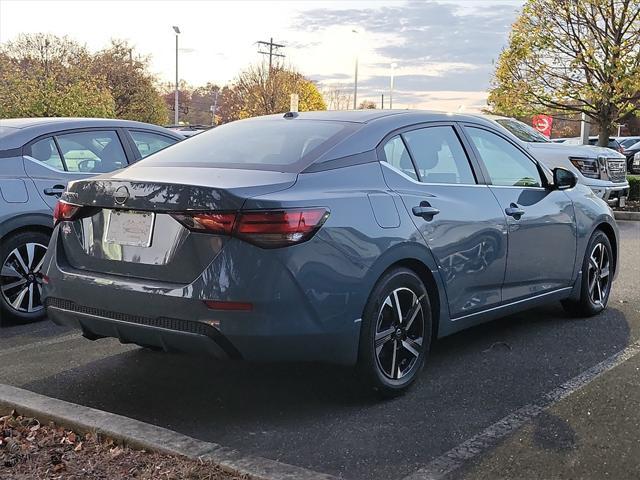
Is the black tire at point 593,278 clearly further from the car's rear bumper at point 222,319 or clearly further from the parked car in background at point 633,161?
the parked car in background at point 633,161

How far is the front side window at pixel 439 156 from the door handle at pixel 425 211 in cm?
23

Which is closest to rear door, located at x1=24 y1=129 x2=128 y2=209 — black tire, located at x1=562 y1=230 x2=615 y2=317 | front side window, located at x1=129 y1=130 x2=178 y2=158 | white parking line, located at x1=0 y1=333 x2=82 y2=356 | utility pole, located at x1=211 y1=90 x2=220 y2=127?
front side window, located at x1=129 y1=130 x2=178 y2=158

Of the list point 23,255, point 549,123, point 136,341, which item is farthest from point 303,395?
point 549,123

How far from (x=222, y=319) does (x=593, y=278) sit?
3.68 metres

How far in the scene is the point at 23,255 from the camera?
18.7 ft

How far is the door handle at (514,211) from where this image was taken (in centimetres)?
485

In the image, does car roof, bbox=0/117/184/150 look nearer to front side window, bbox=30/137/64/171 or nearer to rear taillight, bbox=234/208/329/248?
front side window, bbox=30/137/64/171

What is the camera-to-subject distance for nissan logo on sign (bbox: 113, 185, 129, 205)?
367 centimetres

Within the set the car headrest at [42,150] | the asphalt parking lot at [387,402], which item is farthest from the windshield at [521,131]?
the car headrest at [42,150]

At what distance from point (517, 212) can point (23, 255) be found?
144 inches

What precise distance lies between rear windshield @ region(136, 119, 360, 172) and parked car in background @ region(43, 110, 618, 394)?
0.05 feet

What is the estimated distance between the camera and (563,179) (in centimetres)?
546

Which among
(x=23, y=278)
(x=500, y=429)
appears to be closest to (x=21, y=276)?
(x=23, y=278)

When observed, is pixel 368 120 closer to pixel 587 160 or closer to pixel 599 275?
pixel 599 275
